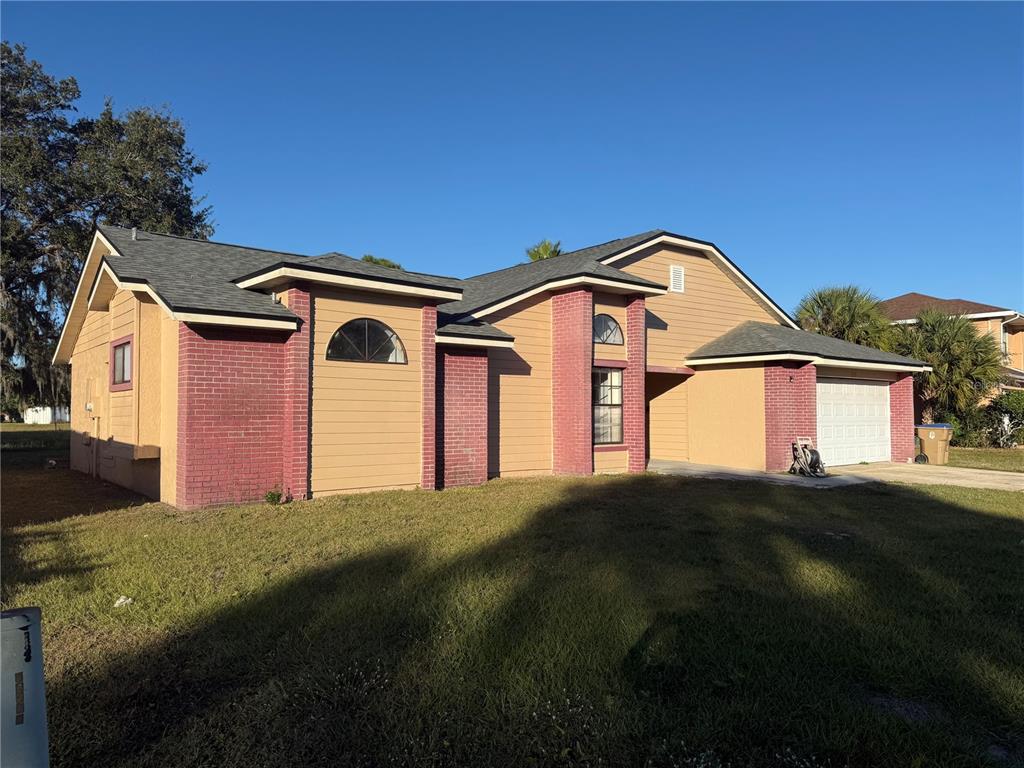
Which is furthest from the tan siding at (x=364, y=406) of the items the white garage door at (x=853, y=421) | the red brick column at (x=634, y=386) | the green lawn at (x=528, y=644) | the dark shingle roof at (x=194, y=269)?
the white garage door at (x=853, y=421)

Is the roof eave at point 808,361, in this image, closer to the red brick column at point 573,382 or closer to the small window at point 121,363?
the red brick column at point 573,382

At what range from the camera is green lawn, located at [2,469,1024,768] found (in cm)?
324

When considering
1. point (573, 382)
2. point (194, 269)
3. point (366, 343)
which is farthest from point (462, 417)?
point (194, 269)

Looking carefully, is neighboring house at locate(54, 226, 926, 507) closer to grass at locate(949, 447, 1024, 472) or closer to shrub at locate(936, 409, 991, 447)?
grass at locate(949, 447, 1024, 472)

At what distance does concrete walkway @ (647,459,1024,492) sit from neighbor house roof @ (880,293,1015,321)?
61.0 feet

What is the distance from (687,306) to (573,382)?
5201 mm

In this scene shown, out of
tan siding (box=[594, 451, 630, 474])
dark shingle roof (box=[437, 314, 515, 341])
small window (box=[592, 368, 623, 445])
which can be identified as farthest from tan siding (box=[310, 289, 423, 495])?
small window (box=[592, 368, 623, 445])

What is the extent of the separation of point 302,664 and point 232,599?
1.60 m

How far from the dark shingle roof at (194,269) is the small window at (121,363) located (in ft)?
5.79

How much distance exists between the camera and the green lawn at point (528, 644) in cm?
324

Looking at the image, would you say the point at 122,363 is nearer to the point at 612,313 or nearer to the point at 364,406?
the point at 364,406

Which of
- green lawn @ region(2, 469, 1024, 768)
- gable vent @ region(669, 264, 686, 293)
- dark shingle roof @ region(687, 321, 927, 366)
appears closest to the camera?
green lawn @ region(2, 469, 1024, 768)

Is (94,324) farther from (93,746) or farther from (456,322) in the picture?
(93,746)

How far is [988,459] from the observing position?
19.2 m
